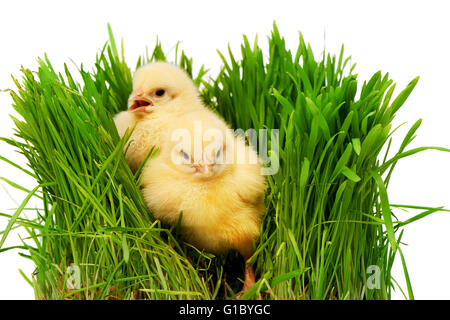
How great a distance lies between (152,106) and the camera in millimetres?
1852

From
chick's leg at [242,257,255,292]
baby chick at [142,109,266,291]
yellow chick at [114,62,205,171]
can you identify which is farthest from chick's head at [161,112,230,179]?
chick's leg at [242,257,255,292]

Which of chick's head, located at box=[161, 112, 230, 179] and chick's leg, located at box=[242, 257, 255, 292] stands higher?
chick's head, located at box=[161, 112, 230, 179]

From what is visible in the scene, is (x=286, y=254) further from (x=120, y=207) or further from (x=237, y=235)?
(x=120, y=207)

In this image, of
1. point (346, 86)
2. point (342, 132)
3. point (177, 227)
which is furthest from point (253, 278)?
point (346, 86)

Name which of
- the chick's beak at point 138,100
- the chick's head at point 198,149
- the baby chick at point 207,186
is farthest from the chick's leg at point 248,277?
the chick's beak at point 138,100

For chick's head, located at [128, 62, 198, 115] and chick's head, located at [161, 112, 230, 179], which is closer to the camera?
chick's head, located at [161, 112, 230, 179]

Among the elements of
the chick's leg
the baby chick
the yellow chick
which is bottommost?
the chick's leg

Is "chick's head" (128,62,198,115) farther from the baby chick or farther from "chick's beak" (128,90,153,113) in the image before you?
the baby chick

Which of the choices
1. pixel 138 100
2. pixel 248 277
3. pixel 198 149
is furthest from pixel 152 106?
pixel 248 277

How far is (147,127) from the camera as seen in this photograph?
1798 mm

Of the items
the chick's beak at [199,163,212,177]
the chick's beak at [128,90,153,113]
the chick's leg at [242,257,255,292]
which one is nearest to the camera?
the chick's beak at [199,163,212,177]

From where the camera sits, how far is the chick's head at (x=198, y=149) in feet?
5.19

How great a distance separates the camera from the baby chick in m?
1.61

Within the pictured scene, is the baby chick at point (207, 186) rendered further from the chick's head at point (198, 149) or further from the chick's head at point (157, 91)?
the chick's head at point (157, 91)
